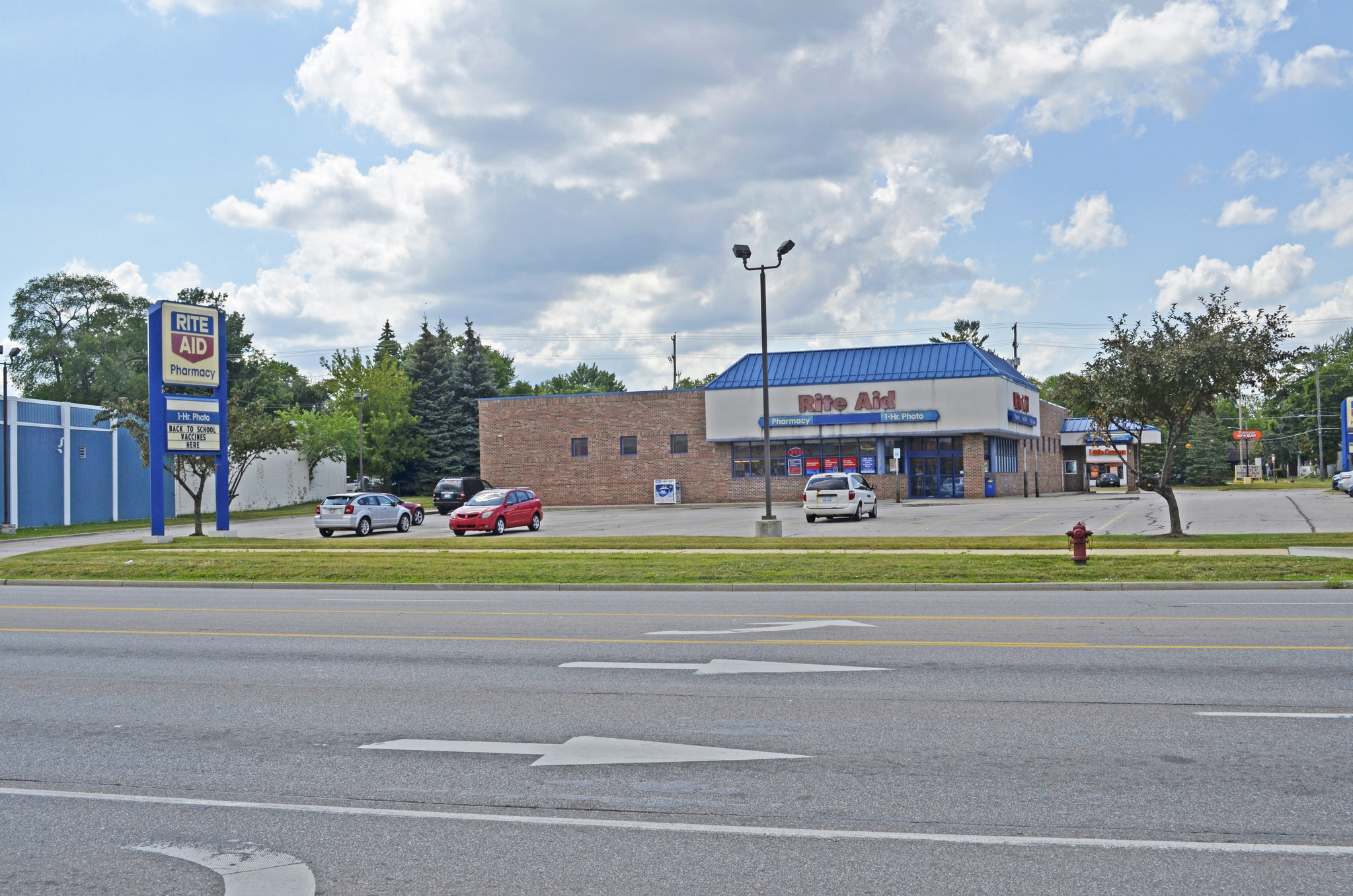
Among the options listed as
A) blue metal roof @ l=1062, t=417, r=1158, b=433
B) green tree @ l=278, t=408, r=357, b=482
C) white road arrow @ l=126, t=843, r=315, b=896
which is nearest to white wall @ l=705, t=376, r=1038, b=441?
blue metal roof @ l=1062, t=417, r=1158, b=433

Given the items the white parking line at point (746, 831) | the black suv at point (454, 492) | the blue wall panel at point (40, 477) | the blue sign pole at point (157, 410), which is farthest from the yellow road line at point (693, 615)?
the blue wall panel at point (40, 477)

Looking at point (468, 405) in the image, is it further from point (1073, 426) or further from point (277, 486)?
point (1073, 426)

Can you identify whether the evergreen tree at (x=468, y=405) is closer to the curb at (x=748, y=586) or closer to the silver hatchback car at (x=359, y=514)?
the silver hatchback car at (x=359, y=514)

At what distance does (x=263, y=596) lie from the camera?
→ 1761cm

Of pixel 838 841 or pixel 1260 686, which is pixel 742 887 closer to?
pixel 838 841

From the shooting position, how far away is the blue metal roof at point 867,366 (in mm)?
52719

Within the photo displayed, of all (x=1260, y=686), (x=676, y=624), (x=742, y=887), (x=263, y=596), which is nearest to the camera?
(x=742, y=887)

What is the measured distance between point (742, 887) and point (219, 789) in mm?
3287

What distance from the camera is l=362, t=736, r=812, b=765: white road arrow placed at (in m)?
6.38

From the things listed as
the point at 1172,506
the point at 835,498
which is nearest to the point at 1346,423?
the point at 835,498

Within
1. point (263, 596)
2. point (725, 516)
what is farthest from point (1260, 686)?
point (725, 516)

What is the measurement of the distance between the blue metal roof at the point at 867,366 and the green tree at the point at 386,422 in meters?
32.0

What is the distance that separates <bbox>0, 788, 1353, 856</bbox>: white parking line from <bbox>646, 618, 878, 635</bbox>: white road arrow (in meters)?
6.47

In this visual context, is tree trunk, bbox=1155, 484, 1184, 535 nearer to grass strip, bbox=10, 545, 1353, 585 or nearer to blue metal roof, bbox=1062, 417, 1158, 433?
grass strip, bbox=10, 545, 1353, 585
